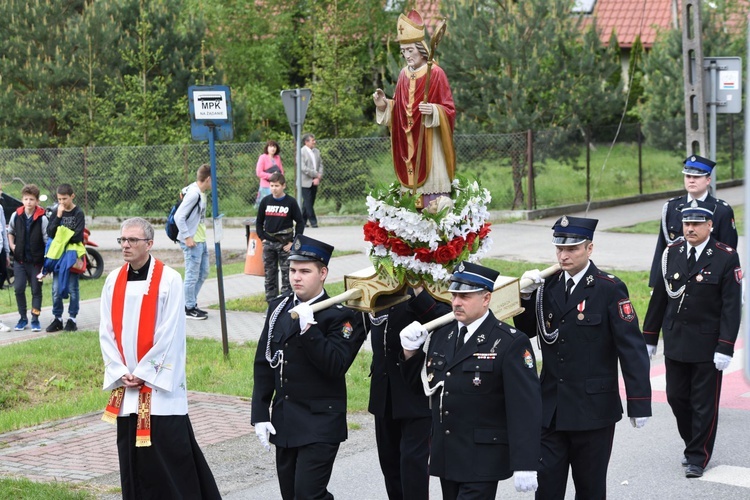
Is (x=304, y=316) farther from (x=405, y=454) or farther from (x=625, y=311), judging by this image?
(x=625, y=311)

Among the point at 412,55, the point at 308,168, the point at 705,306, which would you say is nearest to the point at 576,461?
the point at 705,306

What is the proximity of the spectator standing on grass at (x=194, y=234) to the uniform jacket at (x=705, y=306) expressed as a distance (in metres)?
7.38

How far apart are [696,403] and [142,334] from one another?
4224mm

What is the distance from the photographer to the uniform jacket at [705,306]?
28.2 ft

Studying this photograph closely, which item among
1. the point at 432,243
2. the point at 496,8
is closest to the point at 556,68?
the point at 496,8

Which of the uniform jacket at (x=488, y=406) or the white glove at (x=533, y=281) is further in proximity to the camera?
the white glove at (x=533, y=281)

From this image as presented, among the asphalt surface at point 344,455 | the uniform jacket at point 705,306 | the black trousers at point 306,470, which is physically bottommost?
the asphalt surface at point 344,455

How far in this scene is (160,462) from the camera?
7062 millimetres

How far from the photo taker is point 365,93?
3272 centimetres

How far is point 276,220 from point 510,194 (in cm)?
1152

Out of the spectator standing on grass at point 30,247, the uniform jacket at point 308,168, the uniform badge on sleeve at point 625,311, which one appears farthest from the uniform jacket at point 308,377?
the uniform jacket at point 308,168

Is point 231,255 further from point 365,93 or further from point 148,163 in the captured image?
point 365,93

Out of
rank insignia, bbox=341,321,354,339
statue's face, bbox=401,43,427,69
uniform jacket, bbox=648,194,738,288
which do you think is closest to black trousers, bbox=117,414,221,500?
rank insignia, bbox=341,321,354,339

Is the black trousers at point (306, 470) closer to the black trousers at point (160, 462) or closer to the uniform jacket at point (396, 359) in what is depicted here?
Answer: the uniform jacket at point (396, 359)
